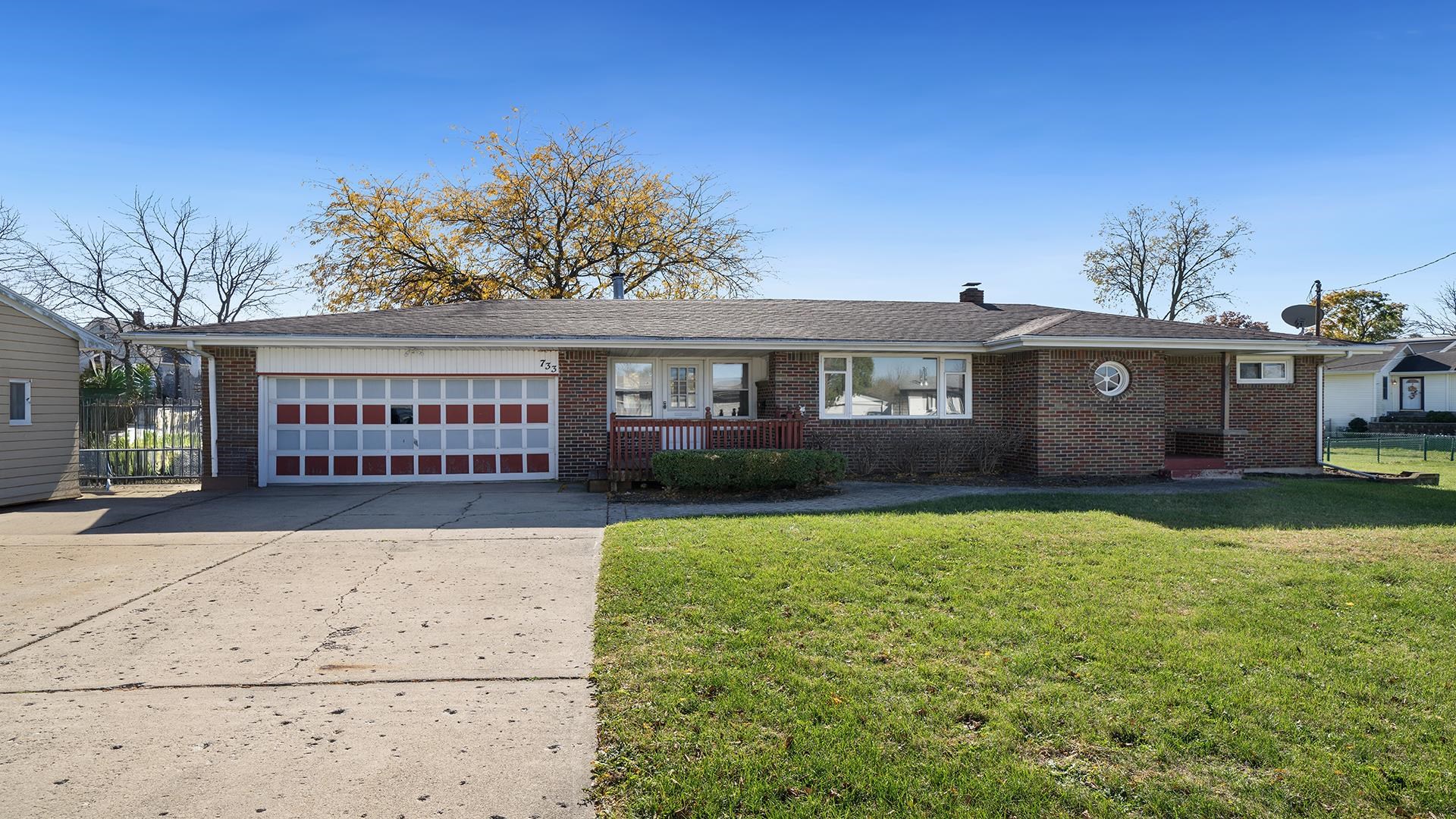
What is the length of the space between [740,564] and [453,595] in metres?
2.42

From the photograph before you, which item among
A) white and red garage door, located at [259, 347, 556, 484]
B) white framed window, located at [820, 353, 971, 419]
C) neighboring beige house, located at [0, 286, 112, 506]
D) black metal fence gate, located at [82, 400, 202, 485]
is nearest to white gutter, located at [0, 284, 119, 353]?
neighboring beige house, located at [0, 286, 112, 506]

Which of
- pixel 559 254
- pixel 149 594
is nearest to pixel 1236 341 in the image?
pixel 149 594

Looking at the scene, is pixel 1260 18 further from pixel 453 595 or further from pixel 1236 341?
pixel 453 595

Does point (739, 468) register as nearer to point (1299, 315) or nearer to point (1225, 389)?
point (1225, 389)

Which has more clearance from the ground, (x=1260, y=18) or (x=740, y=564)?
(x=1260, y=18)

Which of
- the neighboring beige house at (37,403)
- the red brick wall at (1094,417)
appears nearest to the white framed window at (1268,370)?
the red brick wall at (1094,417)

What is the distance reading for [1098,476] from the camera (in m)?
14.3

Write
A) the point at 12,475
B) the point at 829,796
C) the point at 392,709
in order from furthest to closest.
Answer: the point at 12,475 < the point at 392,709 < the point at 829,796

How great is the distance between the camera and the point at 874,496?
1202 centimetres

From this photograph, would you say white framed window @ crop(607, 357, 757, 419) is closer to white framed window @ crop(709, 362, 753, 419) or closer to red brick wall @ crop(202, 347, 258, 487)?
white framed window @ crop(709, 362, 753, 419)

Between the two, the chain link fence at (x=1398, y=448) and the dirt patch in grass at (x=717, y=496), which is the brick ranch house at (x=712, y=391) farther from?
the chain link fence at (x=1398, y=448)

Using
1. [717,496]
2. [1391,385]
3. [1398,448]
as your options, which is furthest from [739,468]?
[1391,385]

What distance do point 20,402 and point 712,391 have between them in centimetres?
1127

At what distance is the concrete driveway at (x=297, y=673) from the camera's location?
10.9 ft
